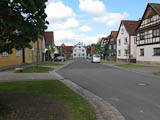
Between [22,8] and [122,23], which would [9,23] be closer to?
[22,8]

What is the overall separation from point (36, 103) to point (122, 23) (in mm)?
40553

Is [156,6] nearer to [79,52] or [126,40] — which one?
[126,40]

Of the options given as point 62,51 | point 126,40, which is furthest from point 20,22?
point 62,51

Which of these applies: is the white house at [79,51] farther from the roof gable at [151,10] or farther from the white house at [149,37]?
the roof gable at [151,10]

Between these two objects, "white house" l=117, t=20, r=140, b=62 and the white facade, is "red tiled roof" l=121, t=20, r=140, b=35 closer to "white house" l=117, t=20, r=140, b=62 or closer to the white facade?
"white house" l=117, t=20, r=140, b=62

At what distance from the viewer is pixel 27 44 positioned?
5.11 metres

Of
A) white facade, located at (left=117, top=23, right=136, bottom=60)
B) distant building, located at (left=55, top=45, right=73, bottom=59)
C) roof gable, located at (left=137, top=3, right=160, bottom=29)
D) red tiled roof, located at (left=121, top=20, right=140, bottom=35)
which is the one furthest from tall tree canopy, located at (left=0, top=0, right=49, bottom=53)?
distant building, located at (left=55, top=45, right=73, bottom=59)

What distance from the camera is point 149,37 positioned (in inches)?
1193

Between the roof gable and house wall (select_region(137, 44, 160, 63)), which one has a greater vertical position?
the roof gable

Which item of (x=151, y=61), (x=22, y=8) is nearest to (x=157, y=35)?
(x=151, y=61)

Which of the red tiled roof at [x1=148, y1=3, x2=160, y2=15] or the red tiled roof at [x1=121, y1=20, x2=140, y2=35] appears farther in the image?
the red tiled roof at [x1=121, y1=20, x2=140, y2=35]

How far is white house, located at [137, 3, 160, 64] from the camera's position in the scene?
2822cm

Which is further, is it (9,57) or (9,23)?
Result: (9,57)

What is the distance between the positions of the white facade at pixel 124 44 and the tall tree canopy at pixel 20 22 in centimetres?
3652
